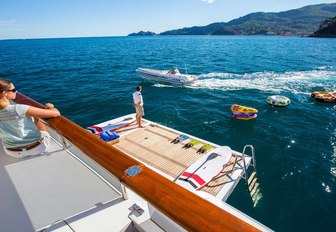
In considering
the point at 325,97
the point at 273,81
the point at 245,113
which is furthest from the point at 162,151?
the point at 273,81

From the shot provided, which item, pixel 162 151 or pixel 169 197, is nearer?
pixel 169 197

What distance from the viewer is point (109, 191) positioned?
2805mm

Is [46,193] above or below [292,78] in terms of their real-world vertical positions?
above

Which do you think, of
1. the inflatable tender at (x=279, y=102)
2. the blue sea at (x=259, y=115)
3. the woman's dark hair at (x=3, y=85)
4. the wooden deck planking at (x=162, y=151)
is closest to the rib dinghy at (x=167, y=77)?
the blue sea at (x=259, y=115)

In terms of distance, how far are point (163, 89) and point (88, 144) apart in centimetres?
2293

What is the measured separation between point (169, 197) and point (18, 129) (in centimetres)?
341

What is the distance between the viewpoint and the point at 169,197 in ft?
4.84

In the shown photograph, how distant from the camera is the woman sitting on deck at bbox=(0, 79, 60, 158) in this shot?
3102 mm

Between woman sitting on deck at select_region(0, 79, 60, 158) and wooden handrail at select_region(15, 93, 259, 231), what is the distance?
146 centimetres

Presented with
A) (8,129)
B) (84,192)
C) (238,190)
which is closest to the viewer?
(84,192)

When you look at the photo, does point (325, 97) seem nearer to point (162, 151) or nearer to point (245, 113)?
point (245, 113)

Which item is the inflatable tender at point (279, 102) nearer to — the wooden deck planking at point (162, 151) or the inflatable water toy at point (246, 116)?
the inflatable water toy at point (246, 116)

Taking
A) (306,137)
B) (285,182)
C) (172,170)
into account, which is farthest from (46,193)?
(306,137)

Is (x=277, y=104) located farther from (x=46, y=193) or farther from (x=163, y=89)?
(x=46, y=193)
